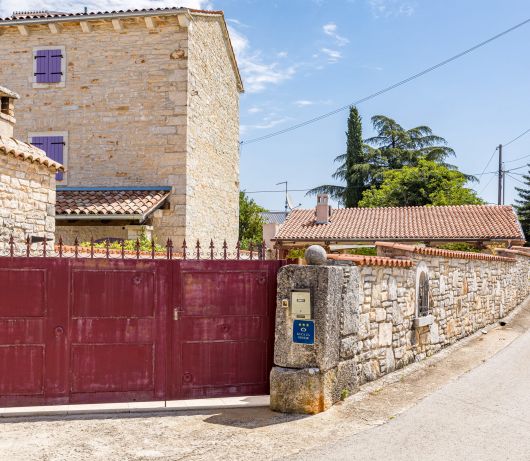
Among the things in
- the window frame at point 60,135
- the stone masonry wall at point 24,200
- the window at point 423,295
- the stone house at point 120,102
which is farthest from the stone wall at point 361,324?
the window frame at point 60,135

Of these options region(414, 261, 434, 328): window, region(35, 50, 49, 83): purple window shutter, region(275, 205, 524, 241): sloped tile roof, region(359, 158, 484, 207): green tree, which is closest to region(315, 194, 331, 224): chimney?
region(275, 205, 524, 241): sloped tile roof

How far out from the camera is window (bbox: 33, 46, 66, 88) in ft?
56.4

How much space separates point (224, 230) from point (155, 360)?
14.1 metres

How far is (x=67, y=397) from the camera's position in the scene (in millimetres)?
6145

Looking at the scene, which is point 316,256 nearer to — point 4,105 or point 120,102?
point 4,105

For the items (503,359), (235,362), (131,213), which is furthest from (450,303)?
(131,213)

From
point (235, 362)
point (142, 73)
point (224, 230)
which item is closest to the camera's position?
point (235, 362)

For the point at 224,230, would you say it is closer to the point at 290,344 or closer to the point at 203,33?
the point at 203,33

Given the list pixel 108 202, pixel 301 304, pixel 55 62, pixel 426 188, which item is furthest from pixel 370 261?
pixel 426 188

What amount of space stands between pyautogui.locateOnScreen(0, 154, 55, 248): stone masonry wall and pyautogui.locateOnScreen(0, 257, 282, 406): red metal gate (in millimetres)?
2923

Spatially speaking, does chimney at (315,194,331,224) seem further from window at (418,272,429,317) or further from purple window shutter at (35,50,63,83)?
window at (418,272,429,317)

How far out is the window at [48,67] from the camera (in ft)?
56.4

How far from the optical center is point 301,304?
6219 mm

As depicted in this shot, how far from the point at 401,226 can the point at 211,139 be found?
10.2 m
